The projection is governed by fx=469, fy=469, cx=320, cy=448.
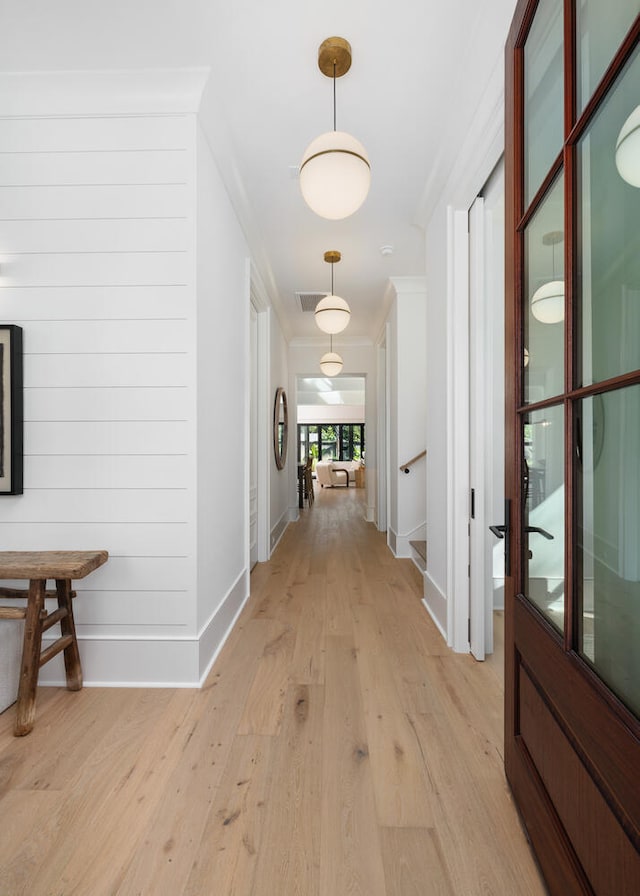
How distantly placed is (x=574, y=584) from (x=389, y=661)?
64.8 inches

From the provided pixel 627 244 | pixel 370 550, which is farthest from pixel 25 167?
pixel 370 550

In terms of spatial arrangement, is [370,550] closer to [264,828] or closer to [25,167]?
[264,828]

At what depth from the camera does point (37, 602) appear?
194 cm

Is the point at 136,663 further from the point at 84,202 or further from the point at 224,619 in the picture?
the point at 84,202

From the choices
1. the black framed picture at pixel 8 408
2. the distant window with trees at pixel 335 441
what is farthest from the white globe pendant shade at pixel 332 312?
the distant window with trees at pixel 335 441

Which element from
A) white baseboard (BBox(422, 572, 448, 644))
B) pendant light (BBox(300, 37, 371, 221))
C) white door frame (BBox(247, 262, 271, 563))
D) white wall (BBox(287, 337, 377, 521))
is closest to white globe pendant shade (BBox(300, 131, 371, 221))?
pendant light (BBox(300, 37, 371, 221))

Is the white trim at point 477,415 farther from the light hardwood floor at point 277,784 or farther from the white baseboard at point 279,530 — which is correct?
the white baseboard at point 279,530

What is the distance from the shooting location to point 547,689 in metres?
1.19

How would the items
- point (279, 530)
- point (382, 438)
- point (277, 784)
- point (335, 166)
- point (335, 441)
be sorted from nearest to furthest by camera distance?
point (277, 784), point (335, 166), point (279, 530), point (382, 438), point (335, 441)

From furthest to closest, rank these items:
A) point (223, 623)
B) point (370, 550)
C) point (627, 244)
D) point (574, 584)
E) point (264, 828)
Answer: point (370, 550)
point (223, 623)
point (264, 828)
point (574, 584)
point (627, 244)

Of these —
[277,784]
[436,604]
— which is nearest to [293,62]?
[277,784]

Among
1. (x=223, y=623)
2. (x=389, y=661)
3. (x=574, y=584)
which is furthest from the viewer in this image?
(x=223, y=623)

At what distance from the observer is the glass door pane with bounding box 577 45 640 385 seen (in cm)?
86

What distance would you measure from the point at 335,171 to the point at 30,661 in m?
2.34
